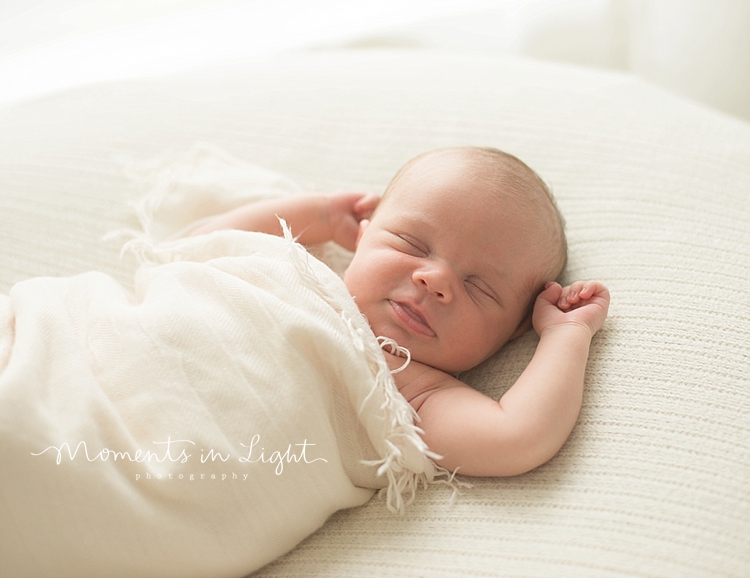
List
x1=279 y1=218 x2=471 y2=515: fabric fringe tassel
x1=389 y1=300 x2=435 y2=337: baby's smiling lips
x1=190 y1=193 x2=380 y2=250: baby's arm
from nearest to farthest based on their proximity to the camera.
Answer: x1=279 y1=218 x2=471 y2=515: fabric fringe tassel → x1=389 y1=300 x2=435 y2=337: baby's smiling lips → x1=190 y1=193 x2=380 y2=250: baby's arm

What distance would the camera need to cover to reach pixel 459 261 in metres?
1.13

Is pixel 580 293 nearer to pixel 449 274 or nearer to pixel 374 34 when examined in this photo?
pixel 449 274

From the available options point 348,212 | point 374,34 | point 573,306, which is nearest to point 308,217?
point 348,212

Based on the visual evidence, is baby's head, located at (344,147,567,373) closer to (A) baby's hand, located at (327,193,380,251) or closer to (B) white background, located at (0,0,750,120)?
(A) baby's hand, located at (327,193,380,251)

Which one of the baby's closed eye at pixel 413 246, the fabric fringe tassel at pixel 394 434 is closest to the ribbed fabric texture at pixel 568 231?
the fabric fringe tassel at pixel 394 434

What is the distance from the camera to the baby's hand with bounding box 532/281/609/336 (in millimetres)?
1111

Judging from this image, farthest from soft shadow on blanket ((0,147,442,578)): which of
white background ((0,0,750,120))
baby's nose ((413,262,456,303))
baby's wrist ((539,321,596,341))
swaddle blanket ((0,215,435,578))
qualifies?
white background ((0,0,750,120))

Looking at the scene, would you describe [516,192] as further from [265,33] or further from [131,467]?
[265,33]

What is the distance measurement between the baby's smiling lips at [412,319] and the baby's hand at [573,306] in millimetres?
188

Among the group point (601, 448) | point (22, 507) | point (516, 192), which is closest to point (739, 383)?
point (601, 448)

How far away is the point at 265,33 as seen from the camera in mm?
2438

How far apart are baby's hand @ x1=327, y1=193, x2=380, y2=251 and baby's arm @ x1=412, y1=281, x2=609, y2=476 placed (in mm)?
395

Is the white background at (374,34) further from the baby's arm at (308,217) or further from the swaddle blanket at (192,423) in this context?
the swaddle blanket at (192,423)

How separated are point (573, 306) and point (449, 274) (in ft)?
0.74
